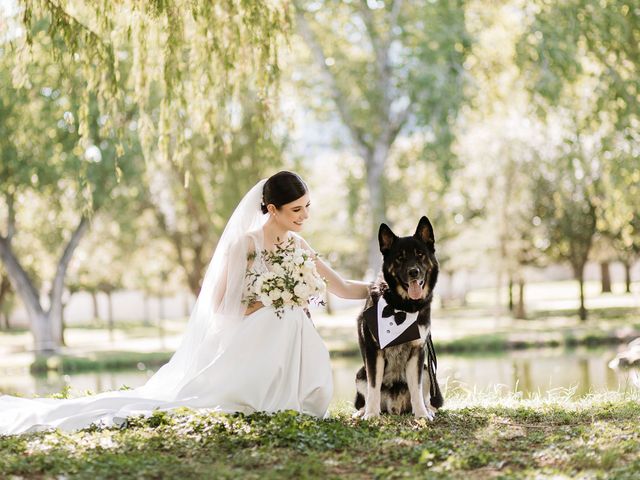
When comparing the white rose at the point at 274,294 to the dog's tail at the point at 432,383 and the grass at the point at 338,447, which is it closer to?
the grass at the point at 338,447

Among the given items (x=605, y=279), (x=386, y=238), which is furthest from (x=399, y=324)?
(x=605, y=279)

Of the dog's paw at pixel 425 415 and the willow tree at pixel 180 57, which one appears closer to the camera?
the dog's paw at pixel 425 415

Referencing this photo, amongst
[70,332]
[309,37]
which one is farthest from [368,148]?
[70,332]

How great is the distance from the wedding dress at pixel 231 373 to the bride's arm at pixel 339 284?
1.74 ft

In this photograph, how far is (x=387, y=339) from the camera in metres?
5.72

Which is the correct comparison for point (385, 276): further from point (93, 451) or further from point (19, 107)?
point (19, 107)

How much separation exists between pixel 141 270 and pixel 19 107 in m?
14.9

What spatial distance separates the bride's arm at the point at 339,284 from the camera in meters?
6.59

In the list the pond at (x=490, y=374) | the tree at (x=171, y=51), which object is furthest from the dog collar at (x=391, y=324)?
the pond at (x=490, y=374)

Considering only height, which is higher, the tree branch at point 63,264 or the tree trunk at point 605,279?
the tree branch at point 63,264

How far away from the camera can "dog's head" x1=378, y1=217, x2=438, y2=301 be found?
5.73m

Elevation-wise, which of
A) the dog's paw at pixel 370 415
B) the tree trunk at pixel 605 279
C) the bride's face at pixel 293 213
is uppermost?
the bride's face at pixel 293 213

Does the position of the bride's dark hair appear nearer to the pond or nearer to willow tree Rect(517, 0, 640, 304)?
willow tree Rect(517, 0, 640, 304)

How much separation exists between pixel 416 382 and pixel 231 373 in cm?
137
